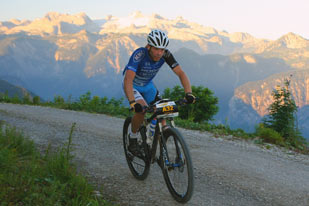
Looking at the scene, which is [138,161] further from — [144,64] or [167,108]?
[144,64]

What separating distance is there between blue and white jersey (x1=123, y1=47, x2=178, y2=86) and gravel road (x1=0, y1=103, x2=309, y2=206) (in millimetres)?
1734

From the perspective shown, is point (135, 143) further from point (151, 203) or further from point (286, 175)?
point (286, 175)

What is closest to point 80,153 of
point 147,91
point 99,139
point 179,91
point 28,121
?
point 99,139

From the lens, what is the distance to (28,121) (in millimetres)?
10445

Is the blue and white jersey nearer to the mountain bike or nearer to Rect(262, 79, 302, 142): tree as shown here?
the mountain bike

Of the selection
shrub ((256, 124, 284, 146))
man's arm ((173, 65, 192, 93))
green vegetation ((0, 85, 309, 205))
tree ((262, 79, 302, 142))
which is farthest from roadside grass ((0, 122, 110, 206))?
tree ((262, 79, 302, 142))

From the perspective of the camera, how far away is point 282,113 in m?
12.6

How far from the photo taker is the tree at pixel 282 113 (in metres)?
12.0

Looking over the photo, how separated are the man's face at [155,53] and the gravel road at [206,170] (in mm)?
2142

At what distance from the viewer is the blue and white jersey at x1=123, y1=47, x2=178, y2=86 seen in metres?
5.14

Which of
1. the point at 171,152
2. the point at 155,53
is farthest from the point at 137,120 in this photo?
the point at 155,53

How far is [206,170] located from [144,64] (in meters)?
2.79

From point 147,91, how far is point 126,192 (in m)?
1.95

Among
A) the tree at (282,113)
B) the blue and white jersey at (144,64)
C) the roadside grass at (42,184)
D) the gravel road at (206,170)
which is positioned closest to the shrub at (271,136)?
the gravel road at (206,170)
